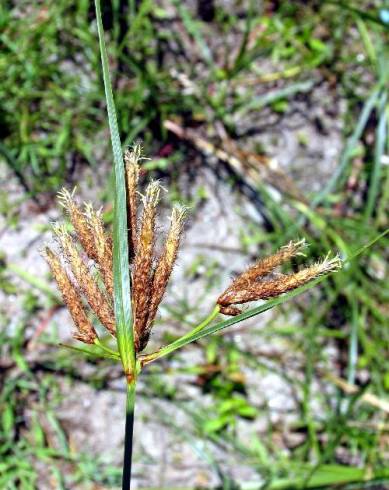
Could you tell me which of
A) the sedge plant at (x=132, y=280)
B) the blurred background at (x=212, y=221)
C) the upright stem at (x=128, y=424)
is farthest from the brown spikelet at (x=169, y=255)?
the blurred background at (x=212, y=221)

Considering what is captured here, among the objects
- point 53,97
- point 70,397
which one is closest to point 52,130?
point 53,97

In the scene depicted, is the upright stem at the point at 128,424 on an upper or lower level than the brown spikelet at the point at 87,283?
lower

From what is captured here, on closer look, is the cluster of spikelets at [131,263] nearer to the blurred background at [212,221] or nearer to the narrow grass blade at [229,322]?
the narrow grass blade at [229,322]

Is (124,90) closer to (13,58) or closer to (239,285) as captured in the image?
(13,58)

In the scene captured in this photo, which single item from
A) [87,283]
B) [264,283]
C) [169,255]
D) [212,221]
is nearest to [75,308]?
[87,283]

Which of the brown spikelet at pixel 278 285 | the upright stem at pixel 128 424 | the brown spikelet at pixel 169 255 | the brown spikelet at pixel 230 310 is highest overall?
the brown spikelet at pixel 169 255

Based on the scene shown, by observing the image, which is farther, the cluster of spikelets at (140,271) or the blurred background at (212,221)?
the blurred background at (212,221)

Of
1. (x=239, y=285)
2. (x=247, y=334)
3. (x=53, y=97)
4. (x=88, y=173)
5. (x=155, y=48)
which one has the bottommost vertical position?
(x=239, y=285)
